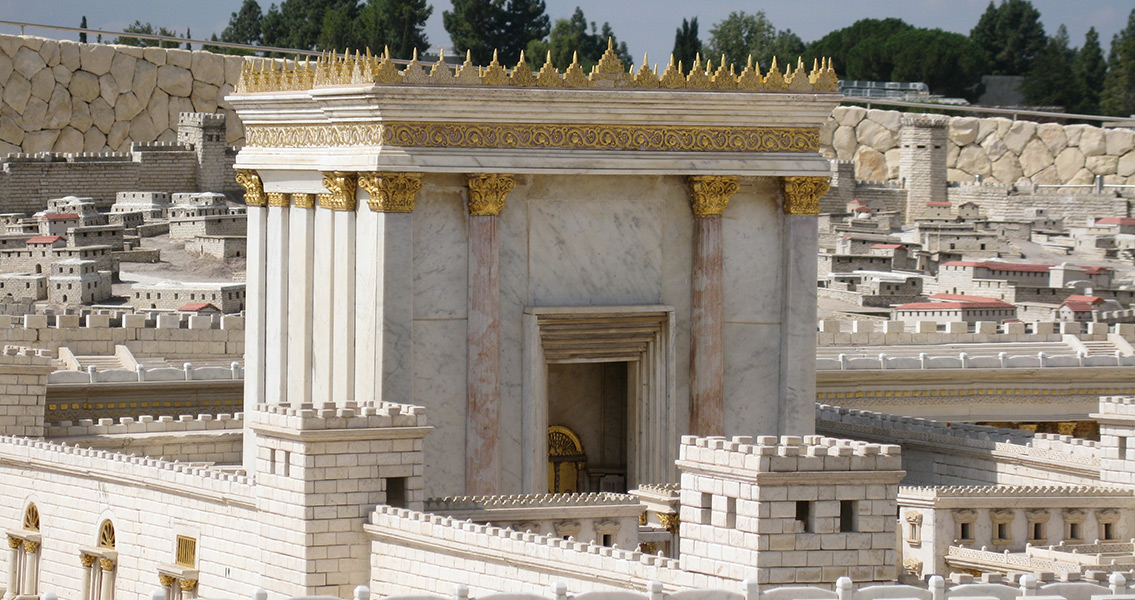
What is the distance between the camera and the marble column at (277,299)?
27.9 meters

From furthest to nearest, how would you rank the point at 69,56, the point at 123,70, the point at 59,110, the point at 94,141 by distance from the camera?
the point at 123,70
the point at 94,141
the point at 59,110
the point at 69,56

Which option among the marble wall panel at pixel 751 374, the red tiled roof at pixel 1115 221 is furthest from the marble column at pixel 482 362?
the red tiled roof at pixel 1115 221

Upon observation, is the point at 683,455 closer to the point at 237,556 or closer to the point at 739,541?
the point at 739,541

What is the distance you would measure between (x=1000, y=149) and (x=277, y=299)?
79334 mm

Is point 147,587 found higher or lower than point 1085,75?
lower

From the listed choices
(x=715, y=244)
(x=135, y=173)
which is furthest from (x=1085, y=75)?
(x=715, y=244)

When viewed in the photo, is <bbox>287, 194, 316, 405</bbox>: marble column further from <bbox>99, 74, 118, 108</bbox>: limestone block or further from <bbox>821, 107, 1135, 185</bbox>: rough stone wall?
<bbox>821, 107, 1135, 185</bbox>: rough stone wall

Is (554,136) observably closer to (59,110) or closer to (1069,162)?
(59,110)

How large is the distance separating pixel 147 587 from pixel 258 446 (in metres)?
2.85

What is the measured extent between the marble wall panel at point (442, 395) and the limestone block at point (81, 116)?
6317cm

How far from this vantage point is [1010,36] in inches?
4953

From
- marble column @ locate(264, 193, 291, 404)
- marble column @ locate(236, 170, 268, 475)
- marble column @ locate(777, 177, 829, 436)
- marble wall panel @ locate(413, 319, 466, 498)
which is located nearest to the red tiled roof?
marble column @ locate(777, 177, 829, 436)

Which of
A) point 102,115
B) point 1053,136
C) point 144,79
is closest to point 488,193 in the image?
point 102,115

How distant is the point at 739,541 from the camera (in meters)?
20.1
